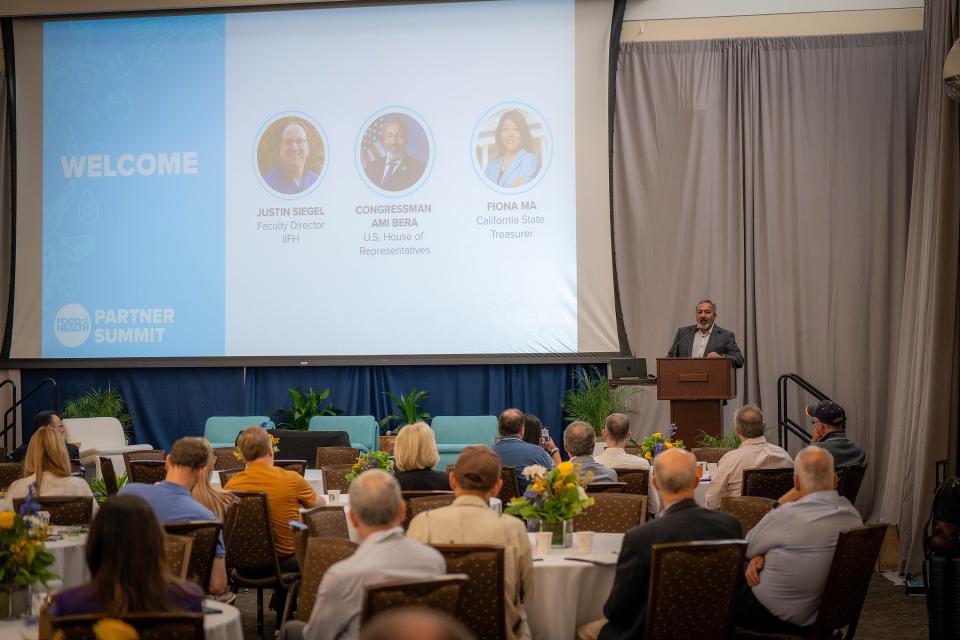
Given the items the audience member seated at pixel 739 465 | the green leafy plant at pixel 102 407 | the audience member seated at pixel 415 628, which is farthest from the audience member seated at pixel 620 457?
the green leafy plant at pixel 102 407

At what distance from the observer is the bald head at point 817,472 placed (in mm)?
4410

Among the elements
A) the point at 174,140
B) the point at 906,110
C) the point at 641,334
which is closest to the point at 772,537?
the point at 641,334

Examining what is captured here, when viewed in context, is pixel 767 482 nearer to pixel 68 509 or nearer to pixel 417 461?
pixel 417 461

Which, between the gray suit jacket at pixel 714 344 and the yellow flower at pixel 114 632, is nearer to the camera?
the yellow flower at pixel 114 632

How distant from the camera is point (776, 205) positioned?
37.6ft

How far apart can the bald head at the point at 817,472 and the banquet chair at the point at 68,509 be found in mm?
3409

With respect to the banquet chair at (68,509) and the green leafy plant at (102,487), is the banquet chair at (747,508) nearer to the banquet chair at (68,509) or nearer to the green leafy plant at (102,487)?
the banquet chair at (68,509)

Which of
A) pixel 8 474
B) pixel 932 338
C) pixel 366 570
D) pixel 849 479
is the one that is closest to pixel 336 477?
pixel 8 474

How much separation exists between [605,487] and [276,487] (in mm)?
1767

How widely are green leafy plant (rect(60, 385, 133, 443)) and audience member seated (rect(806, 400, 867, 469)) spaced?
7965 mm

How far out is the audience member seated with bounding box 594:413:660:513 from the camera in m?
6.36

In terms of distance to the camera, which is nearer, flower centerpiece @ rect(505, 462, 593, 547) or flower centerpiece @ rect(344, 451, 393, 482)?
flower centerpiece @ rect(505, 462, 593, 547)

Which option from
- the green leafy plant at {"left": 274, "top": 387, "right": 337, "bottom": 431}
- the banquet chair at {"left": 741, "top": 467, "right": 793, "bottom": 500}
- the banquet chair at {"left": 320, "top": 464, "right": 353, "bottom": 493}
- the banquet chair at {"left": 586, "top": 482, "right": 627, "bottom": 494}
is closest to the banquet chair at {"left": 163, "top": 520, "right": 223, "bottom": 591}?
the banquet chair at {"left": 586, "top": 482, "right": 627, "bottom": 494}

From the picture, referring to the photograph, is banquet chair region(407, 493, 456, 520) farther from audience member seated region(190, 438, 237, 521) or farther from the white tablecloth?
audience member seated region(190, 438, 237, 521)
